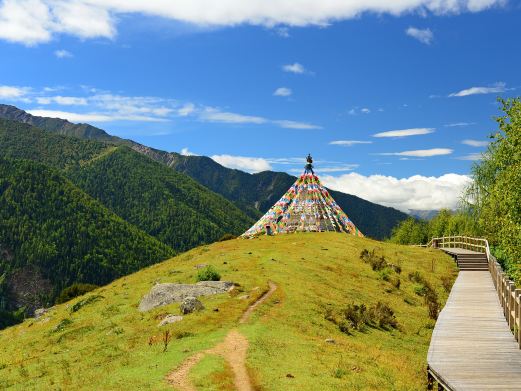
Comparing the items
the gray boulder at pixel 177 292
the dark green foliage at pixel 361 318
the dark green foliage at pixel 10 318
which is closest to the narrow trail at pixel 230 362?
the dark green foliage at pixel 361 318

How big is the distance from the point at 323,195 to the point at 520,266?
40.8 meters

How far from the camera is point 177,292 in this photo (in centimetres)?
3097

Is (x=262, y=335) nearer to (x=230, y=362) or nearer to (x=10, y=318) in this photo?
(x=230, y=362)

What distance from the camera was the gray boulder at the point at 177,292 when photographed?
29.9 m

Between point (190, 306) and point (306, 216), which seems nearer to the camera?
point (190, 306)

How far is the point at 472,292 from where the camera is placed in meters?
32.0

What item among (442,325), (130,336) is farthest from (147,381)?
(442,325)

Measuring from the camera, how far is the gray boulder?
29.9 metres

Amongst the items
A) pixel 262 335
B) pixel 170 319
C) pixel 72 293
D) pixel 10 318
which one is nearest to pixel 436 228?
pixel 72 293

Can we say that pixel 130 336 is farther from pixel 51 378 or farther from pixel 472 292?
pixel 472 292

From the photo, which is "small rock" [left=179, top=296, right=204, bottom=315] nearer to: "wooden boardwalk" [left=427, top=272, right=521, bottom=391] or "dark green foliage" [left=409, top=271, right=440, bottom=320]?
"wooden boardwalk" [left=427, top=272, right=521, bottom=391]

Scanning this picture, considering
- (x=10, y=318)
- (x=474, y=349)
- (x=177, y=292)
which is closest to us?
(x=474, y=349)

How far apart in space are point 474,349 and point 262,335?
30.1 ft

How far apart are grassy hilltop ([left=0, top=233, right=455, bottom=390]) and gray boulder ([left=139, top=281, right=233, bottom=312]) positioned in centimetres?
103
